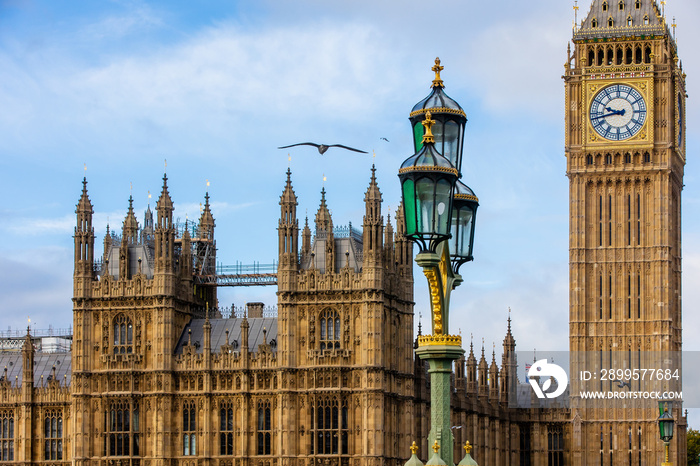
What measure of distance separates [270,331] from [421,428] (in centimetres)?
1160

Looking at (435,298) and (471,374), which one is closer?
(435,298)

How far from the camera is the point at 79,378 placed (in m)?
92.6

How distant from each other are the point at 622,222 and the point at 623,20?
16.7 meters

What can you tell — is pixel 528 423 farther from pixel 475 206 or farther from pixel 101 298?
pixel 475 206

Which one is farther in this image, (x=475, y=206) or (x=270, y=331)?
(x=270, y=331)

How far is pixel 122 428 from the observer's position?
92375mm

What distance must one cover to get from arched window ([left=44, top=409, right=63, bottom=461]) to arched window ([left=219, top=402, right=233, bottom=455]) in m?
11.5

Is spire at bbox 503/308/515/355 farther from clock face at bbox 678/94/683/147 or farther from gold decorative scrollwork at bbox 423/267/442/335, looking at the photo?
gold decorative scrollwork at bbox 423/267/442/335

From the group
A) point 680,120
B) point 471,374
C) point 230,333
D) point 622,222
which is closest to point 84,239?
point 230,333

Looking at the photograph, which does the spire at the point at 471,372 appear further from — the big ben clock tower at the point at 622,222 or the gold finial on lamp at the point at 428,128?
the gold finial on lamp at the point at 428,128


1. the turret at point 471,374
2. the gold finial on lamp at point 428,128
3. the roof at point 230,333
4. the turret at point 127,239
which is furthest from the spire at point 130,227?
the gold finial on lamp at point 428,128

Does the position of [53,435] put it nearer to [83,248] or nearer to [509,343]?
[83,248]

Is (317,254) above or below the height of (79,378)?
above

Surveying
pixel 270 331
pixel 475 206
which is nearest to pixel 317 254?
pixel 270 331
